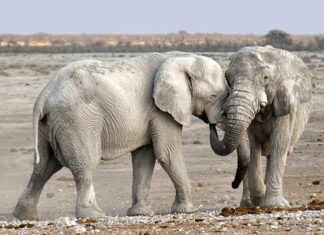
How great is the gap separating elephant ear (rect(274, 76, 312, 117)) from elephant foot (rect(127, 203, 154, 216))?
1604mm

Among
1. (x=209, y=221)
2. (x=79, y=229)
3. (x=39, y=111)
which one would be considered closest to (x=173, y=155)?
(x=39, y=111)

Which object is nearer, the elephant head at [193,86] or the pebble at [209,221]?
the pebble at [209,221]

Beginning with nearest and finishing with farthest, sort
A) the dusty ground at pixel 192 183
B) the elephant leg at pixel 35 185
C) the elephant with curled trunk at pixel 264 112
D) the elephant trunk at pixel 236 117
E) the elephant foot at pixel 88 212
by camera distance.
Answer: the dusty ground at pixel 192 183, the elephant foot at pixel 88 212, the elephant trunk at pixel 236 117, the elephant with curled trunk at pixel 264 112, the elephant leg at pixel 35 185

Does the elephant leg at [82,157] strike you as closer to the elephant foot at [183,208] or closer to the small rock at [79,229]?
the elephant foot at [183,208]

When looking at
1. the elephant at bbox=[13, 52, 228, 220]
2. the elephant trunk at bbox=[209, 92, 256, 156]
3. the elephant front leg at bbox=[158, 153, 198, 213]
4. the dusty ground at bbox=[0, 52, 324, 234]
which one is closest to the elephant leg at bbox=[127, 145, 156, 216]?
the elephant at bbox=[13, 52, 228, 220]

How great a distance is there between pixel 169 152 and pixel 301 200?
1.67m

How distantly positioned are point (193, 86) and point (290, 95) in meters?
0.99

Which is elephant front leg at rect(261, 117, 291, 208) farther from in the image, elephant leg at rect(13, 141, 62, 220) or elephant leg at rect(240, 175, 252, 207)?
elephant leg at rect(13, 141, 62, 220)

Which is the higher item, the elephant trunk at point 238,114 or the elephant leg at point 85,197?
the elephant trunk at point 238,114

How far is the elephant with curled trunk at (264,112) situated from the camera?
14719 millimetres

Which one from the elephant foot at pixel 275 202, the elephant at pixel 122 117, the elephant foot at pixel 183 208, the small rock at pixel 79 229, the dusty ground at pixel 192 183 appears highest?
the elephant at pixel 122 117

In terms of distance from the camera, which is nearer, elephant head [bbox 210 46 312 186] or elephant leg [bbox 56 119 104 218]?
elephant leg [bbox 56 119 104 218]

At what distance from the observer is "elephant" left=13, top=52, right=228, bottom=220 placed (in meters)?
14.5

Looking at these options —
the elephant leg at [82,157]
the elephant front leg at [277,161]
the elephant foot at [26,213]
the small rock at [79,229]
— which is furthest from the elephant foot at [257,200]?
the small rock at [79,229]
